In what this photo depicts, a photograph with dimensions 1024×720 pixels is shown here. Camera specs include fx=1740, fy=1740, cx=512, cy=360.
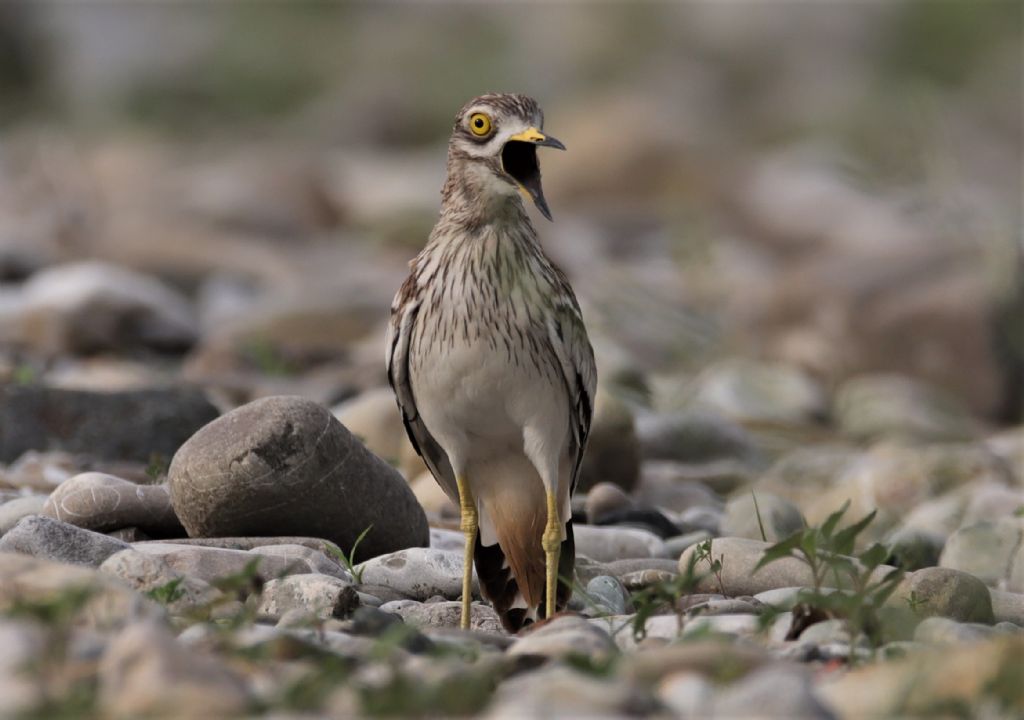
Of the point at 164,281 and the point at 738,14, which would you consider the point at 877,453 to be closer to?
the point at 164,281

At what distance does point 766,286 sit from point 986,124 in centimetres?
1492

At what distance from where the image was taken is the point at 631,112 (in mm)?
20750

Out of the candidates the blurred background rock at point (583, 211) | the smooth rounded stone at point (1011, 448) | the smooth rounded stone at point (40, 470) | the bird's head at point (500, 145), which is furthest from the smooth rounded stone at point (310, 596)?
the smooth rounded stone at point (1011, 448)

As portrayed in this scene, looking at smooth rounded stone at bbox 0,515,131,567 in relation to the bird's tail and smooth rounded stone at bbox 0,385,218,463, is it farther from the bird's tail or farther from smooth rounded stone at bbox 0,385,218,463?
smooth rounded stone at bbox 0,385,218,463

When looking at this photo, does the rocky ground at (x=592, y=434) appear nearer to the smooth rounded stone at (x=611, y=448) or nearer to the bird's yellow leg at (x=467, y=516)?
the smooth rounded stone at (x=611, y=448)

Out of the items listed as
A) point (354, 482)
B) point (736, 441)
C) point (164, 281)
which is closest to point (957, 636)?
point (354, 482)

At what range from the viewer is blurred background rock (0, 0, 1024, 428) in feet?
33.9

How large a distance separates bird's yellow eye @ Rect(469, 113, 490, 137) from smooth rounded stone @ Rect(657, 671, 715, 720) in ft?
7.03

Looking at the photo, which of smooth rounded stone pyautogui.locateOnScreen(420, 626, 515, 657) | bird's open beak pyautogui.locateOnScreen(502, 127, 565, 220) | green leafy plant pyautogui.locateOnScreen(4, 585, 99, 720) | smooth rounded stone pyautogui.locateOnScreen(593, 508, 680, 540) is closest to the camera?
green leafy plant pyautogui.locateOnScreen(4, 585, 99, 720)

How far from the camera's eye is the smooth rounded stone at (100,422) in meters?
7.08

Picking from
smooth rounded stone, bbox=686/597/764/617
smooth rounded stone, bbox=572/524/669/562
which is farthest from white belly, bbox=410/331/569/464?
smooth rounded stone, bbox=572/524/669/562

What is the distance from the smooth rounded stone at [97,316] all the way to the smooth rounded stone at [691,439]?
347cm

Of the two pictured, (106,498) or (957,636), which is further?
(106,498)

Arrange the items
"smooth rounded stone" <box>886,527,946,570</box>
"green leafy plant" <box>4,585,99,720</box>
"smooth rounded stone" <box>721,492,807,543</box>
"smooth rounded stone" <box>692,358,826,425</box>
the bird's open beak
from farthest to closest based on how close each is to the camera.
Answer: "smooth rounded stone" <box>692,358,826,425</box> → "smooth rounded stone" <box>721,492,807,543</box> → "smooth rounded stone" <box>886,527,946,570</box> → the bird's open beak → "green leafy plant" <box>4,585,99,720</box>
